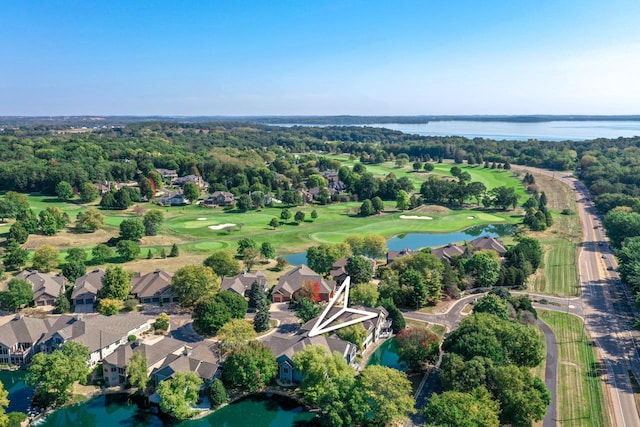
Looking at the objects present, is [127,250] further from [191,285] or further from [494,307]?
[494,307]

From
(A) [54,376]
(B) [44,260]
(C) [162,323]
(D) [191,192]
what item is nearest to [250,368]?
(A) [54,376]

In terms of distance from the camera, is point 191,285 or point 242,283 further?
point 242,283

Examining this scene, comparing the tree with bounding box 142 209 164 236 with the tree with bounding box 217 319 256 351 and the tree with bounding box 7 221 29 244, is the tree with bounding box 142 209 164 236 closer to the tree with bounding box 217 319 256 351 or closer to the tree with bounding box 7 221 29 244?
the tree with bounding box 7 221 29 244

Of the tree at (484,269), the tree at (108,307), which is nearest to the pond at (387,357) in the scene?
the tree at (484,269)

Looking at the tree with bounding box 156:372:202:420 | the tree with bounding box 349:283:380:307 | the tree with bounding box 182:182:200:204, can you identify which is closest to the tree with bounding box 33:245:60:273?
the tree with bounding box 156:372:202:420

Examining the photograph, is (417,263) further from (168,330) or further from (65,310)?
(65,310)

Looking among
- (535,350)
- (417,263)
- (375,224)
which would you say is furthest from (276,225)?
(535,350)

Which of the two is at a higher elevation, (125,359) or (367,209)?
(125,359)

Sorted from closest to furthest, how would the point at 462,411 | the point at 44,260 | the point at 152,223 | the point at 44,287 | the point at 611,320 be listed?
the point at 462,411
the point at 611,320
the point at 44,287
the point at 44,260
the point at 152,223
